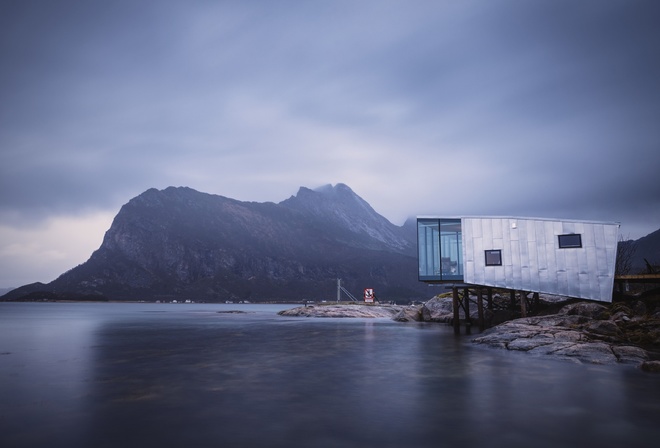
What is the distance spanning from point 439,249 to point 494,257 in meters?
4.35

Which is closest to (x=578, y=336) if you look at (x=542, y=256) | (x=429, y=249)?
(x=542, y=256)

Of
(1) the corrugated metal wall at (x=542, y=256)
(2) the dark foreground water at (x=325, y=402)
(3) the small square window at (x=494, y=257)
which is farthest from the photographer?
(3) the small square window at (x=494, y=257)

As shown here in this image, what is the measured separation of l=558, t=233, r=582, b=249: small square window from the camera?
96.8 feet

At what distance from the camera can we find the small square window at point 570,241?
29.5 metres

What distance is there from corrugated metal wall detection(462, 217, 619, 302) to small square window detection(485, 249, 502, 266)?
0.80ft

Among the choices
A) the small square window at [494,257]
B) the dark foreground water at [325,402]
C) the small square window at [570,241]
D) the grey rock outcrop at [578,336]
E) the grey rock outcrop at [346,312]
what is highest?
the small square window at [570,241]

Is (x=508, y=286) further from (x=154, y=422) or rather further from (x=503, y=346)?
(x=154, y=422)

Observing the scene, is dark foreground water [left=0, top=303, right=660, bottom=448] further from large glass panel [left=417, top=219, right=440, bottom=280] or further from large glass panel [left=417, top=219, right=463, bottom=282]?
large glass panel [left=417, top=219, right=440, bottom=280]

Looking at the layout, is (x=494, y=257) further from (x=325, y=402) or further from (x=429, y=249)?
(x=325, y=402)

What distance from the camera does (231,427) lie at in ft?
31.9

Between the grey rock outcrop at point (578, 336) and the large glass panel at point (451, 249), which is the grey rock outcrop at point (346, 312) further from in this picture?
the grey rock outcrop at point (578, 336)

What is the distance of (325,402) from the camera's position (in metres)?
12.4

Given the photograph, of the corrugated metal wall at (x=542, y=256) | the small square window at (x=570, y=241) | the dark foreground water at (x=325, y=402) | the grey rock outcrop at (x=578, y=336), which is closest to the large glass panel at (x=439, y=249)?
the corrugated metal wall at (x=542, y=256)

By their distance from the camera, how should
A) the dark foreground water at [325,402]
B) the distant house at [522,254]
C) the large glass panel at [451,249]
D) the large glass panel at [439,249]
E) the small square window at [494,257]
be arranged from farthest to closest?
the large glass panel at [439,249] → the large glass panel at [451,249] → the small square window at [494,257] → the distant house at [522,254] → the dark foreground water at [325,402]
